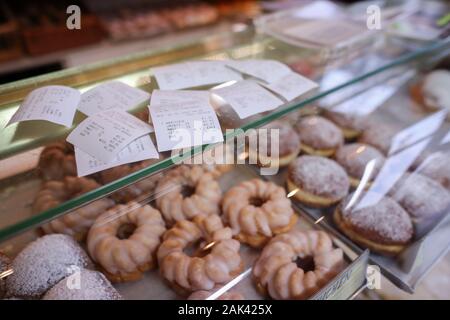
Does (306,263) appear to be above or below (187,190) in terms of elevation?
below

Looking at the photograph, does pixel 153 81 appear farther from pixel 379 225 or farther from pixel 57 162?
pixel 379 225

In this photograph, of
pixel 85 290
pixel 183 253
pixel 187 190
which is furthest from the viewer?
pixel 187 190

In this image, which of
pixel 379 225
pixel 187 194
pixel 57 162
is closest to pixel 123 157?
pixel 57 162

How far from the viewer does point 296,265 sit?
88 cm

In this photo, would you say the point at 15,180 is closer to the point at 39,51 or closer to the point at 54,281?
the point at 54,281

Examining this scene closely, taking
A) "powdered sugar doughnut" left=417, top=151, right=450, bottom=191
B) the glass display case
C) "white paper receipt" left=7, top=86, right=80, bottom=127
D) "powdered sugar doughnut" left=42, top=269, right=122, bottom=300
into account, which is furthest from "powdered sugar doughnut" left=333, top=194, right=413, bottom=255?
"white paper receipt" left=7, top=86, right=80, bottom=127

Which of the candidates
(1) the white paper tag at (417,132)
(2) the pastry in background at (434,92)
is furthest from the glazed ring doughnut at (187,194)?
(2) the pastry in background at (434,92)

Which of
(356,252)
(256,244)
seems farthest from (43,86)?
(356,252)

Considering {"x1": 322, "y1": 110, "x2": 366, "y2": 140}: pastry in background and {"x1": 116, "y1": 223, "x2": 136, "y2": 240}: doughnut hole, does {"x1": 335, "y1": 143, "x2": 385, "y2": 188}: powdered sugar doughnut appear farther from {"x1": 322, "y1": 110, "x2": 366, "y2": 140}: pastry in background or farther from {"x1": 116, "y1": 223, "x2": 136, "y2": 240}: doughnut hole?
{"x1": 116, "y1": 223, "x2": 136, "y2": 240}: doughnut hole

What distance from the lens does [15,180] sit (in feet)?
2.22

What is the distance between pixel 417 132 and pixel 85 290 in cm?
129

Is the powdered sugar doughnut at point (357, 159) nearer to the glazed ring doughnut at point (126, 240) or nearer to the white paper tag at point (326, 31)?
the white paper tag at point (326, 31)

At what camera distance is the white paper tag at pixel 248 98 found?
77cm

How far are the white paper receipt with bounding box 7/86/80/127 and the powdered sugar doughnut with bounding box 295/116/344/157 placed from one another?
833 mm
